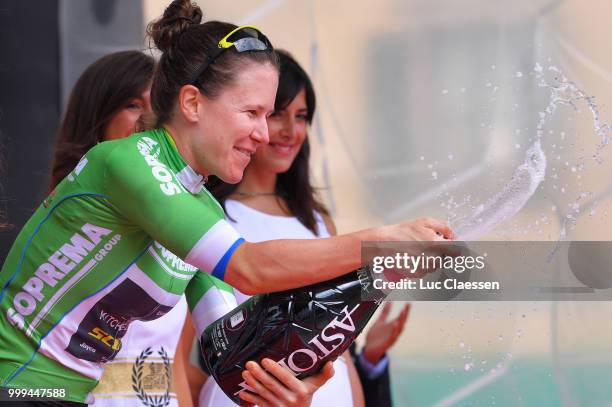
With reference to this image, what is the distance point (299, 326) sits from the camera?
4.85 ft

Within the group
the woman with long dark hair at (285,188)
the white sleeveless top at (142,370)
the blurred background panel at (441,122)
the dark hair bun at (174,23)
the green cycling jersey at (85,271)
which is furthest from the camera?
the blurred background panel at (441,122)

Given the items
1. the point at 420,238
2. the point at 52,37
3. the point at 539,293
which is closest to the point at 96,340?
the point at 420,238

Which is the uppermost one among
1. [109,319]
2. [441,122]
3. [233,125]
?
[233,125]

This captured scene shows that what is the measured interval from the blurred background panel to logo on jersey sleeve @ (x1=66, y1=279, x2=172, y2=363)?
37.8 inches

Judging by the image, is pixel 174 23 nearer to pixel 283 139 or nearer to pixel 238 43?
pixel 238 43

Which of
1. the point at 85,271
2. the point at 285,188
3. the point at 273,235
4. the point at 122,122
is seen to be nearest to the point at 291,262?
the point at 85,271

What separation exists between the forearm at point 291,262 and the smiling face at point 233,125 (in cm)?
22

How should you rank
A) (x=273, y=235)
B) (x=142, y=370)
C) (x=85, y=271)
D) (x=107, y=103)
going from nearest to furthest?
(x=85, y=271), (x=142, y=370), (x=107, y=103), (x=273, y=235)

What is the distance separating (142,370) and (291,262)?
746 mm

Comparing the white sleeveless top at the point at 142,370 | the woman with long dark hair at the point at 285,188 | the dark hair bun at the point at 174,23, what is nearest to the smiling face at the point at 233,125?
the dark hair bun at the point at 174,23

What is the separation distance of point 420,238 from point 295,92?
1415 millimetres

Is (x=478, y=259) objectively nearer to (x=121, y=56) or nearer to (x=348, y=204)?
(x=121, y=56)

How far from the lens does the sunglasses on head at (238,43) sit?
161 centimetres

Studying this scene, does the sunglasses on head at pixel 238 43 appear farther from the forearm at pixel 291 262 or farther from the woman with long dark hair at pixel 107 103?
the woman with long dark hair at pixel 107 103
